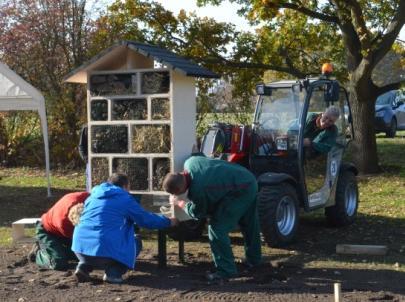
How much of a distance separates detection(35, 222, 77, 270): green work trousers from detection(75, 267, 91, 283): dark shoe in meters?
0.69

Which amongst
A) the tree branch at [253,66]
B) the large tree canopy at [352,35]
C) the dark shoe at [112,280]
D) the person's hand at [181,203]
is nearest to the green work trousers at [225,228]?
the person's hand at [181,203]

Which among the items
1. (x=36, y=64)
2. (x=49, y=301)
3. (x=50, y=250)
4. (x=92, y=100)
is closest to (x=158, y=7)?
(x=36, y=64)

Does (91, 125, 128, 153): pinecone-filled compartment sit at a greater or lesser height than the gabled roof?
lesser

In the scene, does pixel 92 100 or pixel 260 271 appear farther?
pixel 92 100

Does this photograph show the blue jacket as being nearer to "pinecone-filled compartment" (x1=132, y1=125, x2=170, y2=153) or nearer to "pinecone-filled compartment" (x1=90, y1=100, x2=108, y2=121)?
"pinecone-filled compartment" (x1=132, y1=125, x2=170, y2=153)

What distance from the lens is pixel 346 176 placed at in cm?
1104

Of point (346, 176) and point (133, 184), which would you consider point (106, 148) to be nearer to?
point (133, 184)

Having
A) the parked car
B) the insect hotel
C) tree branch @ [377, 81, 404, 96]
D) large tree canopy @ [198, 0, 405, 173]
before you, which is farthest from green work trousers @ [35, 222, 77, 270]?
the parked car

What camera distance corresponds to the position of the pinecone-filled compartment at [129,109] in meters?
9.48

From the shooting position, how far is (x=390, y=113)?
24.5 meters

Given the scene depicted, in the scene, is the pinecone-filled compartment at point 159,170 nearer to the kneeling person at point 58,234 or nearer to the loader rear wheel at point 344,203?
the kneeling person at point 58,234

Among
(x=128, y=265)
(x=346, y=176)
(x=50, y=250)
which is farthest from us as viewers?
(x=346, y=176)

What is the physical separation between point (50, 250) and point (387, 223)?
211 inches

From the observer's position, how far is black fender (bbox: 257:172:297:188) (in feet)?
30.4
